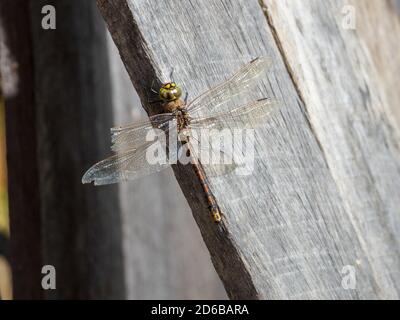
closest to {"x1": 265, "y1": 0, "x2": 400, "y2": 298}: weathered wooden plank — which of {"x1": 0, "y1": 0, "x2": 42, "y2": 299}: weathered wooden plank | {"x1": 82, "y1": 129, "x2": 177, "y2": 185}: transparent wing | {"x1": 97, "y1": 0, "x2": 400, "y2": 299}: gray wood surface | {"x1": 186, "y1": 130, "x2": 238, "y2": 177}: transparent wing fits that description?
{"x1": 97, "y1": 0, "x2": 400, "y2": 299}: gray wood surface

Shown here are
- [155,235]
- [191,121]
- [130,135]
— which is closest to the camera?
[191,121]

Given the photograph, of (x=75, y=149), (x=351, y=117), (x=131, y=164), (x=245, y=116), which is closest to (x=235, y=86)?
(x=245, y=116)

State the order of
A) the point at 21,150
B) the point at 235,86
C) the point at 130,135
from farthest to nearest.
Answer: the point at 21,150, the point at 130,135, the point at 235,86

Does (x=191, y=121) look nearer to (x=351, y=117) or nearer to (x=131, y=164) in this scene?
(x=131, y=164)

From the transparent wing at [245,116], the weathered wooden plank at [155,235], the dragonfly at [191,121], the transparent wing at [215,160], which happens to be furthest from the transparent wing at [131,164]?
the weathered wooden plank at [155,235]

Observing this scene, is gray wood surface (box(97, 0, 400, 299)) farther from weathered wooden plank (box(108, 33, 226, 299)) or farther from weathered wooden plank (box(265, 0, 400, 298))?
weathered wooden plank (box(108, 33, 226, 299))
